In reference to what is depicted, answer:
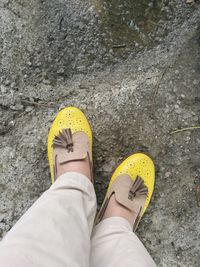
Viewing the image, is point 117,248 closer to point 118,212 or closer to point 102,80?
point 118,212

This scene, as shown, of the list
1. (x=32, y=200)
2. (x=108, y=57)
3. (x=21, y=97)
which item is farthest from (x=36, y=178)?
(x=108, y=57)

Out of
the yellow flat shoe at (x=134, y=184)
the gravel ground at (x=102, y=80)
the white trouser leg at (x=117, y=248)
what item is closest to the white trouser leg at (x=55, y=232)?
the white trouser leg at (x=117, y=248)

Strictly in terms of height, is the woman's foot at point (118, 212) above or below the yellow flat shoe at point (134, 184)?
below

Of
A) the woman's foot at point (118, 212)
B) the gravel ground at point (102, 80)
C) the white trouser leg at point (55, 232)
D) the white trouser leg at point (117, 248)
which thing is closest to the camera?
the white trouser leg at point (55, 232)

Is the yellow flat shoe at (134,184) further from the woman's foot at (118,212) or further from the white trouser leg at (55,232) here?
the white trouser leg at (55,232)

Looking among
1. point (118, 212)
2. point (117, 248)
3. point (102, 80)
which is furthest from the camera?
point (102, 80)

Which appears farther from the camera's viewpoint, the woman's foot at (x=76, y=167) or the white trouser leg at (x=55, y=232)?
the woman's foot at (x=76, y=167)

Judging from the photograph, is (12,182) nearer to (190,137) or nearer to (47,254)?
(47,254)

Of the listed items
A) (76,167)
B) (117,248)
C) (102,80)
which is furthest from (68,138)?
(117,248)
